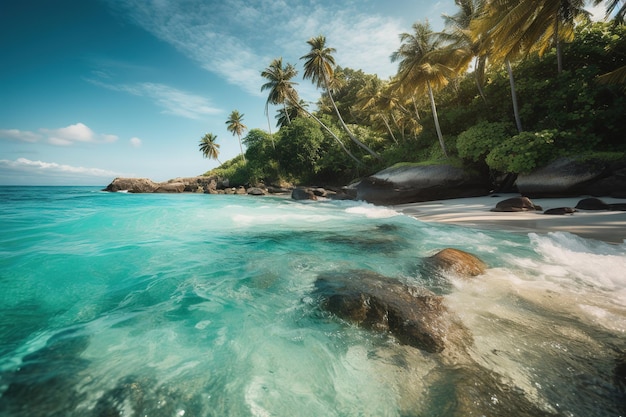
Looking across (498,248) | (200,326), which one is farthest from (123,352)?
(498,248)

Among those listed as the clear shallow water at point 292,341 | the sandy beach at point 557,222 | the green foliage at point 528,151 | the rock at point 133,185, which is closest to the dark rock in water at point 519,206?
the sandy beach at point 557,222

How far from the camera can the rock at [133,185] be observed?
44.8 metres

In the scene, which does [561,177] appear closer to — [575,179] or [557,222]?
[575,179]

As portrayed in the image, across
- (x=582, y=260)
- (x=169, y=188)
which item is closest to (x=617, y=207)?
(x=582, y=260)

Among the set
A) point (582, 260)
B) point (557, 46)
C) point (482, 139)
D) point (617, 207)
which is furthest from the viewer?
point (482, 139)

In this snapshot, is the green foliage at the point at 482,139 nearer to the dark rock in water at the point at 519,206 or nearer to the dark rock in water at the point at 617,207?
the dark rock in water at the point at 519,206

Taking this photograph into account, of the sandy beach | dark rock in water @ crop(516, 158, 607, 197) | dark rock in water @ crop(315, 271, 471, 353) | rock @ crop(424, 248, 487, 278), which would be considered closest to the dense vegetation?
dark rock in water @ crop(516, 158, 607, 197)

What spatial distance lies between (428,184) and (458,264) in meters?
12.4

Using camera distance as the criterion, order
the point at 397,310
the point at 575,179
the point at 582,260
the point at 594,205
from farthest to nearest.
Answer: the point at 575,179 → the point at 594,205 → the point at 582,260 → the point at 397,310

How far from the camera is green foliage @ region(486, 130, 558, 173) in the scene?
11.2m

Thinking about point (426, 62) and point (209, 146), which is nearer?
point (426, 62)

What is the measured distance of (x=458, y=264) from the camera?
425 centimetres

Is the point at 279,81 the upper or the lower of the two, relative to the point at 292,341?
upper

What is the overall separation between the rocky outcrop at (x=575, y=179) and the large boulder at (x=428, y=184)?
342cm
